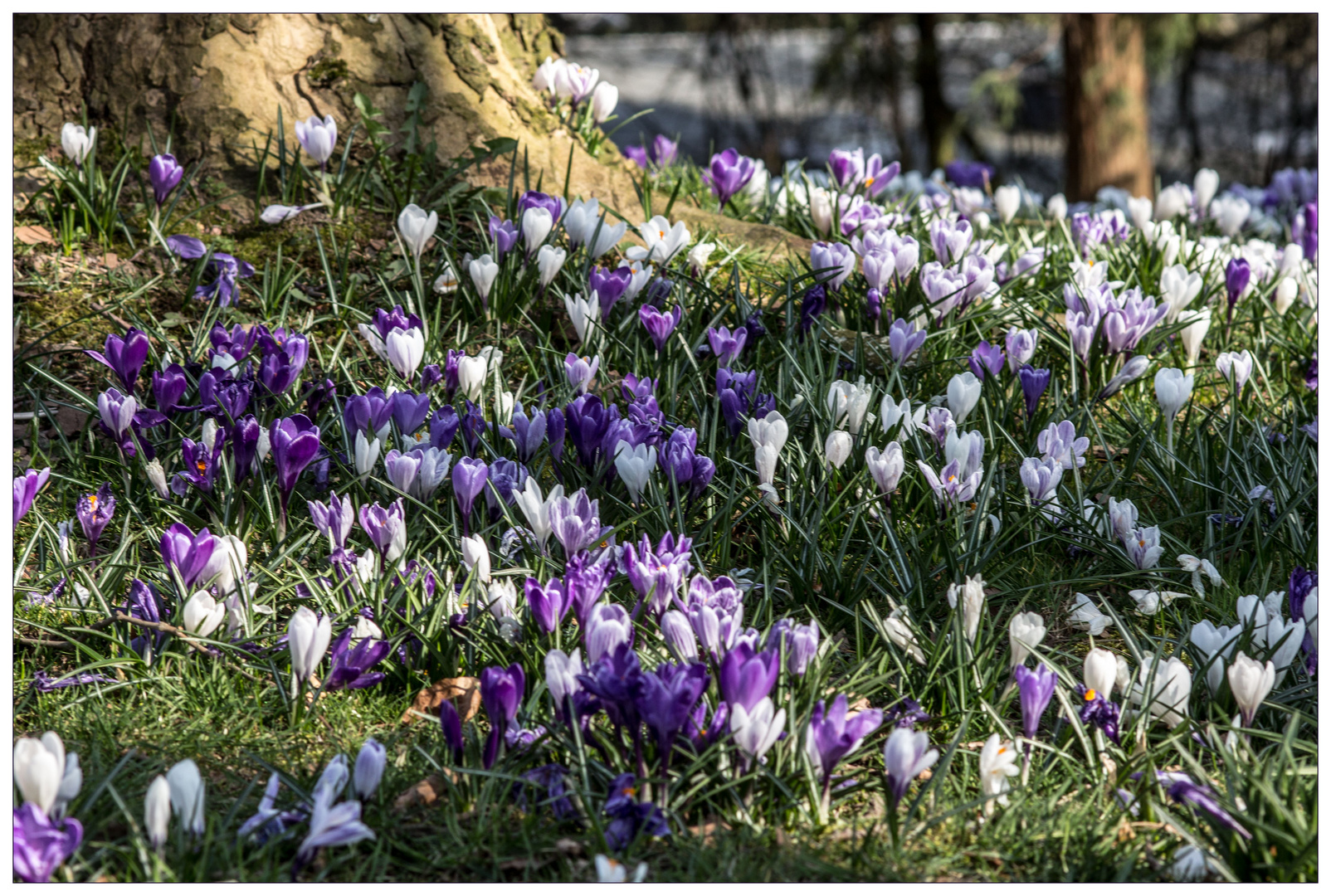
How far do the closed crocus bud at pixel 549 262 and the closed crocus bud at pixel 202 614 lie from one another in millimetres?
1385

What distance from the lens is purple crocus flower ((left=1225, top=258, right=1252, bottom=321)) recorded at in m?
3.37

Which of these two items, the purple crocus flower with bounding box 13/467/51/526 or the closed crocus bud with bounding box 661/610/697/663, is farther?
the purple crocus flower with bounding box 13/467/51/526

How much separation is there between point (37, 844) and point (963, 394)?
2002 mm

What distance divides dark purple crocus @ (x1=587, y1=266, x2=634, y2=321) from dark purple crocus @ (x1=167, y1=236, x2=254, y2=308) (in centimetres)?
104

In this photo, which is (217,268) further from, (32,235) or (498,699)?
(498,699)

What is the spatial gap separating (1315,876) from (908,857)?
0.56 m

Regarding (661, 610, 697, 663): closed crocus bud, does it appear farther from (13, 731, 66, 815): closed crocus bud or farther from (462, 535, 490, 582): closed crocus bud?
(13, 731, 66, 815): closed crocus bud

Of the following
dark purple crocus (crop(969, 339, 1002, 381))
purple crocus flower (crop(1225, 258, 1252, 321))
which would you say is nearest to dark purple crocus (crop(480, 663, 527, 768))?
dark purple crocus (crop(969, 339, 1002, 381))

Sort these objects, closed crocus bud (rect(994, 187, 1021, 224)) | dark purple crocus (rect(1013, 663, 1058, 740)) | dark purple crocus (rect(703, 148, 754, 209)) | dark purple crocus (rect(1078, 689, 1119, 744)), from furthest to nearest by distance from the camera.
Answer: closed crocus bud (rect(994, 187, 1021, 224)) < dark purple crocus (rect(703, 148, 754, 209)) < dark purple crocus (rect(1078, 689, 1119, 744)) < dark purple crocus (rect(1013, 663, 1058, 740))

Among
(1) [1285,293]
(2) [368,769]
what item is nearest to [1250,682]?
(2) [368,769]

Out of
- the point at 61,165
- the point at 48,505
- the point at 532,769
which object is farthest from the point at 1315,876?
the point at 61,165

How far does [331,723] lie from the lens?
1.92 meters

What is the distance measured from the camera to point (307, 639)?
1780 mm
